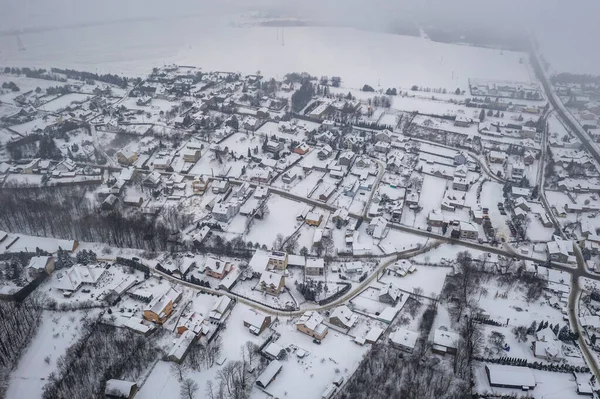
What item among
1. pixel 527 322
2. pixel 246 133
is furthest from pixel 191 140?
pixel 527 322

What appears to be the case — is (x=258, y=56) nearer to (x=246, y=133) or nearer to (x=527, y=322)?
(x=246, y=133)

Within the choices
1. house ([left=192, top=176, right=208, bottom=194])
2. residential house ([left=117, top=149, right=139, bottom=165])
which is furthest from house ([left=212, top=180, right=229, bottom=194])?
residential house ([left=117, top=149, right=139, bottom=165])

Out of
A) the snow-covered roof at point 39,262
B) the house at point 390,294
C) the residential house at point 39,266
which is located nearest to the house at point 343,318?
the house at point 390,294

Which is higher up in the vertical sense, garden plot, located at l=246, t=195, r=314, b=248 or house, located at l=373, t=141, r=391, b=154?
house, located at l=373, t=141, r=391, b=154

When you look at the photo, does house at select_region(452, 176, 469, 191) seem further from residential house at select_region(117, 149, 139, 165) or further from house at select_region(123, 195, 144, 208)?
residential house at select_region(117, 149, 139, 165)

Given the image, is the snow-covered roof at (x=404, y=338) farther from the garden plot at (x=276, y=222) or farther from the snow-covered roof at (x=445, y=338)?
the garden plot at (x=276, y=222)

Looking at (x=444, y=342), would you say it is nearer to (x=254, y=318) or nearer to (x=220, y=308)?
(x=254, y=318)
